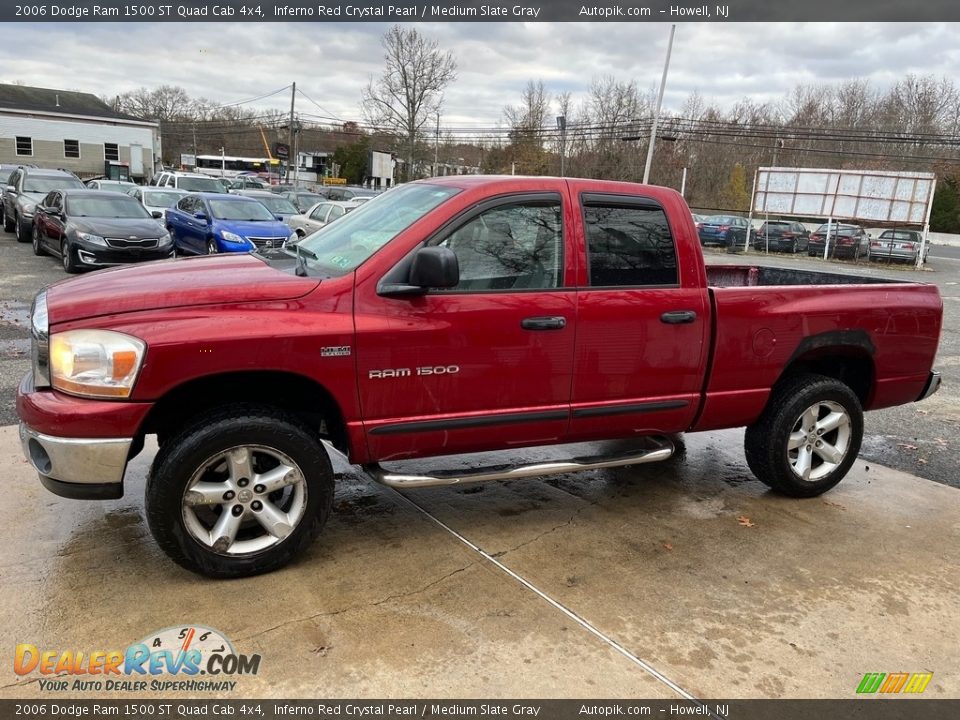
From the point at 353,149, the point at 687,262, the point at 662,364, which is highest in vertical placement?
the point at 353,149

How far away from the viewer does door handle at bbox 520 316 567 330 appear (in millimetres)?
3670

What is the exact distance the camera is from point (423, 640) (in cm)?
299

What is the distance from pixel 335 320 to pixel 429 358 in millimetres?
498

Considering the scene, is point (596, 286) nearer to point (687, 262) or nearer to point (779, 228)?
point (687, 262)

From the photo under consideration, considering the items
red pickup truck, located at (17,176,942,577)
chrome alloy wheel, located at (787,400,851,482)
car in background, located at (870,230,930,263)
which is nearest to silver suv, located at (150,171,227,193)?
red pickup truck, located at (17,176,942,577)

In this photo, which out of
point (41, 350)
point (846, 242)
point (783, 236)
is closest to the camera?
point (41, 350)

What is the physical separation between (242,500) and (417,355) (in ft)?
3.53

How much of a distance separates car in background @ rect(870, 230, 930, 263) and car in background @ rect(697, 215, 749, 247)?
5928 mm

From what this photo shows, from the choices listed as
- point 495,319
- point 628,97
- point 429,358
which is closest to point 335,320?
point 429,358

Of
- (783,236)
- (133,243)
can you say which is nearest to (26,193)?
(133,243)

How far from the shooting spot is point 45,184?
17797mm

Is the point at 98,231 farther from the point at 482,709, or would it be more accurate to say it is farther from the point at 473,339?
the point at 482,709

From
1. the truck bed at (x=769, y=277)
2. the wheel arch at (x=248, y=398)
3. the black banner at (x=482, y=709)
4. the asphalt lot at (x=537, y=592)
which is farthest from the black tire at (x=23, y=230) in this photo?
the black banner at (x=482, y=709)

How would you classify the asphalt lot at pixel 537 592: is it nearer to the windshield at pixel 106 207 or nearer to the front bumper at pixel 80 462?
the front bumper at pixel 80 462
